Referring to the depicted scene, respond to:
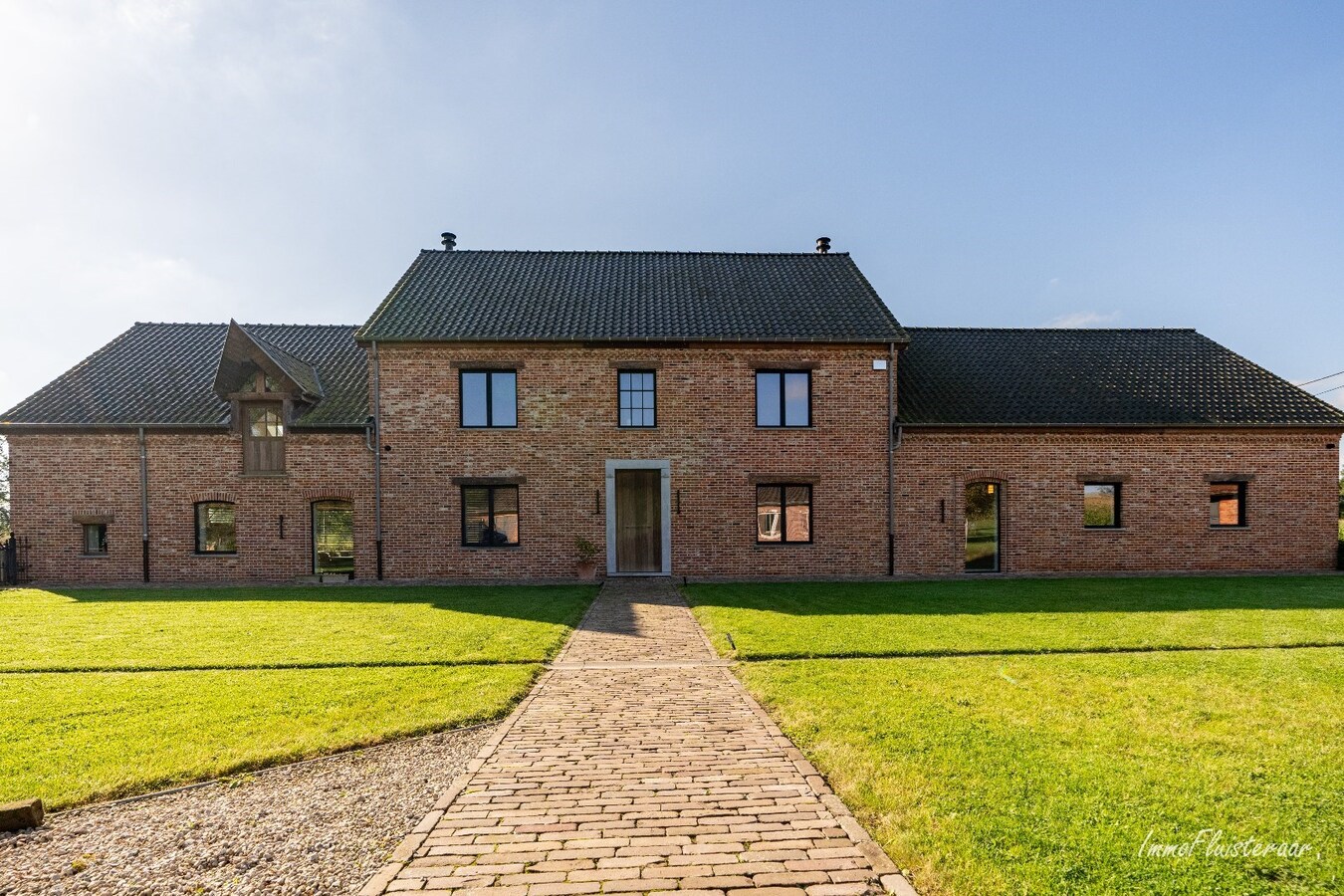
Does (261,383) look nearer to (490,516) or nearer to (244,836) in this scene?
(490,516)

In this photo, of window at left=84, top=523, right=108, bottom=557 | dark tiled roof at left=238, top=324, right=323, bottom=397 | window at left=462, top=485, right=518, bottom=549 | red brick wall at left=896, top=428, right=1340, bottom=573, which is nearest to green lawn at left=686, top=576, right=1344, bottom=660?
red brick wall at left=896, top=428, right=1340, bottom=573

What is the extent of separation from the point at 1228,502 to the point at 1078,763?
53.5 ft

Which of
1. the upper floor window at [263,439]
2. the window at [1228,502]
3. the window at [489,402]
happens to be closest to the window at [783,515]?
the window at [489,402]

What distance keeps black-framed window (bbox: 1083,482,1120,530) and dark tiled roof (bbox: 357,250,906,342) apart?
20.6 feet

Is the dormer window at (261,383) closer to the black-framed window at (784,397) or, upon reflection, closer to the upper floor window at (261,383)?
the upper floor window at (261,383)

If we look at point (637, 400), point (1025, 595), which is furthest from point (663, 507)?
point (1025, 595)

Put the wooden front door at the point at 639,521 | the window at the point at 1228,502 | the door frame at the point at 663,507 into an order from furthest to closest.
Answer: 1. the window at the point at 1228,502
2. the wooden front door at the point at 639,521
3. the door frame at the point at 663,507

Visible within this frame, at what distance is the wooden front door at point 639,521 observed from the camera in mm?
16188

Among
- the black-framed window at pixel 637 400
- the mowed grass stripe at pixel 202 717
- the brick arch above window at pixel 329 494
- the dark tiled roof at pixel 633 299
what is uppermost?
Answer: the dark tiled roof at pixel 633 299

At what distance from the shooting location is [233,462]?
51.8ft

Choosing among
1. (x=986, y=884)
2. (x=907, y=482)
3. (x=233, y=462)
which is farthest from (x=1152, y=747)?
(x=233, y=462)

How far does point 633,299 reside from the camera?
17250mm

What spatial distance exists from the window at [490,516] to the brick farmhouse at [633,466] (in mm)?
53

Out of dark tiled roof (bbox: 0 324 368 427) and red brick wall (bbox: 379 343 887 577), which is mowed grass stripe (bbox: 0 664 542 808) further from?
dark tiled roof (bbox: 0 324 368 427)
